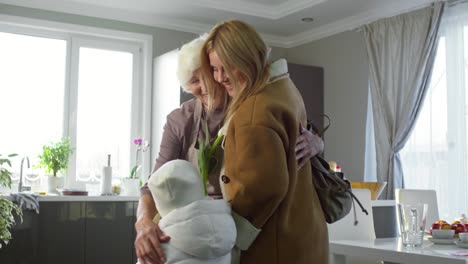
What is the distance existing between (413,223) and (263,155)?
134 centimetres

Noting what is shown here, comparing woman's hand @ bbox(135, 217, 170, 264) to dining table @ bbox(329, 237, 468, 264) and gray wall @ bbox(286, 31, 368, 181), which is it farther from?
gray wall @ bbox(286, 31, 368, 181)

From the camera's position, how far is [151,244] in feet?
3.36

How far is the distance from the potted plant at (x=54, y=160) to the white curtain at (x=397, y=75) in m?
2.59

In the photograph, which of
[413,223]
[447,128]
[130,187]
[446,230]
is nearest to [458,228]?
[446,230]

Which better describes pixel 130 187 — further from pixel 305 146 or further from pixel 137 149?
pixel 305 146

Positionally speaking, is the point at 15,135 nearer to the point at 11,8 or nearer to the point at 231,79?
the point at 11,8

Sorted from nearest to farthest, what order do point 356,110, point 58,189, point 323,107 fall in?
point 58,189, point 356,110, point 323,107

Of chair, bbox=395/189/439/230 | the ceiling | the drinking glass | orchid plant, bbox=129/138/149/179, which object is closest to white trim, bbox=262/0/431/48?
the ceiling

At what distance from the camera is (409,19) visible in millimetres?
4699

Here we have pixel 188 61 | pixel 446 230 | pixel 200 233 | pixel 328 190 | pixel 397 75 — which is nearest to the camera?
pixel 200 233

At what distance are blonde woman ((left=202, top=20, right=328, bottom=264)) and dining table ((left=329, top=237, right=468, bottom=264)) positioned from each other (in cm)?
86

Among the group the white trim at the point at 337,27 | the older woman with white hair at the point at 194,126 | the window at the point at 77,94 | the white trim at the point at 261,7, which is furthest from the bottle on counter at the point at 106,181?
the older woman with white hair at the point at 194,126

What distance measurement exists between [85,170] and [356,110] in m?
2.50

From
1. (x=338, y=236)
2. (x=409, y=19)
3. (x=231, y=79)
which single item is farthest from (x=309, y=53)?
(x=231, y=79)
